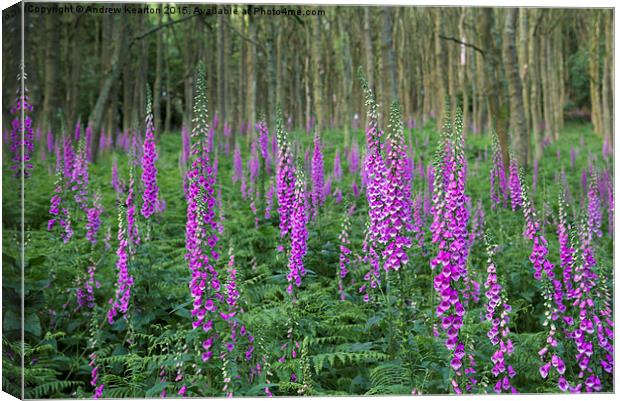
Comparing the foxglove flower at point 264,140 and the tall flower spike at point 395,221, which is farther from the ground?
the foxglove flower at point 264,140

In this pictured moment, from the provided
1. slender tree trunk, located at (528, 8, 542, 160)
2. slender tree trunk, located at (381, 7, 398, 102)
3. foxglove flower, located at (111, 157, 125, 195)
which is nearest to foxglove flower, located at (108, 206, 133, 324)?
foxglove flower, located at (111, 157, 125, 195)

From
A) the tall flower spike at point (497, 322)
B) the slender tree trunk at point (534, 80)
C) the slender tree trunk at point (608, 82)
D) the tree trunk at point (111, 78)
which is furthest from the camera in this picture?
the slender tree trunk at point (534, 80)

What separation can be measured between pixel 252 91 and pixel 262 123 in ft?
13.1

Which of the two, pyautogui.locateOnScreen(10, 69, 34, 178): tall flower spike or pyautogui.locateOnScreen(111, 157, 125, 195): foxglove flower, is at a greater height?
pyautogui.locateOnScreen(10, 69, 34, 178): tall flower spike

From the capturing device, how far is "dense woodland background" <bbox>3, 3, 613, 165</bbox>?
560 cm

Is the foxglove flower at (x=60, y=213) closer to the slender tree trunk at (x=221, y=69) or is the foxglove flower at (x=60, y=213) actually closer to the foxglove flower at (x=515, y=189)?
the foxglove flower at (x=515, y=189)

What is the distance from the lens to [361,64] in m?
7.70

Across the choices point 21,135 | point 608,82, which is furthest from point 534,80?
point 21,135

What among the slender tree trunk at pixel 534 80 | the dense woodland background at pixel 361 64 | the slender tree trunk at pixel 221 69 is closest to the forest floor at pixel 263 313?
the dense woodland background at pixel 361 64

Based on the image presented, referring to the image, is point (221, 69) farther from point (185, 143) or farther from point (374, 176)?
point (374, 176)

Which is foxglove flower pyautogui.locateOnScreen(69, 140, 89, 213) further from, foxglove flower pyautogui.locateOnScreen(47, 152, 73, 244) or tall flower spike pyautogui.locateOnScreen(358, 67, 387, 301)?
tall flower spike pyautogui.locateOnScreen(358, 67, 387, 301)

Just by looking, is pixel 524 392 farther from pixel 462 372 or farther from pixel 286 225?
pixel 286 225

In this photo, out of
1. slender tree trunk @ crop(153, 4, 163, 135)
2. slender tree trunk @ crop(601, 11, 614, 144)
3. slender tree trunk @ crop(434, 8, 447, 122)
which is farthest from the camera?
slender tree trunk @ crop(153, 4, 163, 135)

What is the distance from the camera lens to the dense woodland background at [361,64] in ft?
18.4
